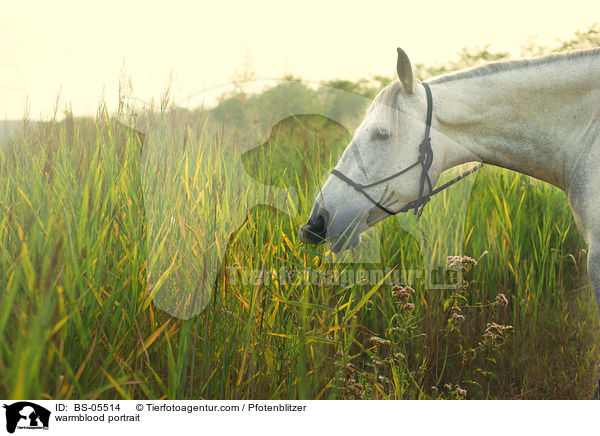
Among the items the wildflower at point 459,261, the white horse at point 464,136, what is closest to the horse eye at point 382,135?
the white horse at point 464,136

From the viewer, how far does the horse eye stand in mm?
1521

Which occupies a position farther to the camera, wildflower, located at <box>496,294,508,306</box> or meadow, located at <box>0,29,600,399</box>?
wildflower, located at <box>496,294,508,306</box>

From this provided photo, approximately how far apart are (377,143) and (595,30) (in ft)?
3.93

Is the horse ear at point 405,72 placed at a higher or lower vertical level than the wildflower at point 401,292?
higher

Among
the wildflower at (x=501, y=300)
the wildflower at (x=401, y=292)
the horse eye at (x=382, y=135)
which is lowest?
the wildflower at (x=501, y=300)

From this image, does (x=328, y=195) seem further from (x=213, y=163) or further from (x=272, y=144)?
(x=213, y=163)

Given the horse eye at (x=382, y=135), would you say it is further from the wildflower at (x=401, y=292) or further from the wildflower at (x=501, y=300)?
the wildflower at (x=501, y=300)

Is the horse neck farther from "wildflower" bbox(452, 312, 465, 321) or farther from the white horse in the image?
"wildflower" bbox(452, 312, 465, 321)

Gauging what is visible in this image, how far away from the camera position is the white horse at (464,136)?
150 cm

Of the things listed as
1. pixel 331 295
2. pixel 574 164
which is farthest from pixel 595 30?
pixel 331 295

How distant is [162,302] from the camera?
120 centimetres

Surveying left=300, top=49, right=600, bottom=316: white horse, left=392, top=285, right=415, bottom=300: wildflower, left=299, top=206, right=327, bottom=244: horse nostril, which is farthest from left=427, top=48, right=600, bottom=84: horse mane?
left=392, top=285, right=415, bottom=300: wildflower
